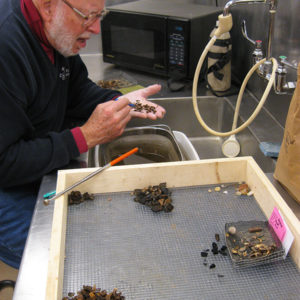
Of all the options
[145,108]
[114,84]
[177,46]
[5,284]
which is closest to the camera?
[145,108]

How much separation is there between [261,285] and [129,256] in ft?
0.91

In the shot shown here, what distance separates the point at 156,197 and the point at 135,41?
116cm

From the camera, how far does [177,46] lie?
65.3 inches

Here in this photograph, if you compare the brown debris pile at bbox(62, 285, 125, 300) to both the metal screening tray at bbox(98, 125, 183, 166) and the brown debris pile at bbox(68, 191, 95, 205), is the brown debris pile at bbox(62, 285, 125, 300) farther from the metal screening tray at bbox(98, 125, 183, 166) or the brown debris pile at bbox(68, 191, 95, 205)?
the metal screening tray at bbox(98, 125, 183, 166)

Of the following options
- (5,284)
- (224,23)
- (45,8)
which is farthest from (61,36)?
(5,284)

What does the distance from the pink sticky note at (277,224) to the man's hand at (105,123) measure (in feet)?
2.12

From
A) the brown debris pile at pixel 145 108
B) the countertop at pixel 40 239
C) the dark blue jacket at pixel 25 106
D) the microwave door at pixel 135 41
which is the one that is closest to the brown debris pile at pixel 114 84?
the microwave door at pixel 135 41

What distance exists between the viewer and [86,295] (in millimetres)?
665

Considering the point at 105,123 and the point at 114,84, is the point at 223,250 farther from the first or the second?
the point at 114,84

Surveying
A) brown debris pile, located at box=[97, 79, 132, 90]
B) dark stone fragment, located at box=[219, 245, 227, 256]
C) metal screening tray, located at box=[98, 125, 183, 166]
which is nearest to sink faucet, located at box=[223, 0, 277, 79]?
metal screening tray, located at box=[98, 125, 183, 166]

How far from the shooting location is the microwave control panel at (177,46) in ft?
5.29

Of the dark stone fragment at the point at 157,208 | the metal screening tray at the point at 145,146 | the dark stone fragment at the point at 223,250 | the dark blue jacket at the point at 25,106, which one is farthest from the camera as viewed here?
the metal screening tray at the point at 145,146

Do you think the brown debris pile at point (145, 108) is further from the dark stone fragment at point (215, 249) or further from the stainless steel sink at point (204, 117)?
the dark stone fragment at point (215, 249)

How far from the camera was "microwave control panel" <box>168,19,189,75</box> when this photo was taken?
5.29 feet
